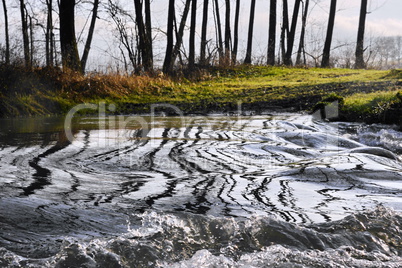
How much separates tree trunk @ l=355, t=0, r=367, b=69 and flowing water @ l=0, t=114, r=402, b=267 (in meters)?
21.8

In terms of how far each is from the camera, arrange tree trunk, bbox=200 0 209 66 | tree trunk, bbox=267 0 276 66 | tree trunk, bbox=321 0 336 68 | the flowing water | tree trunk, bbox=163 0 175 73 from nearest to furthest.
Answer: the flowing water < tree trunk, bbox=163 0 175 73 < tree trunk, bbox=200 0 209 66 < tree trunk, bbox=267 0 276 66 < tree trunk, bbox=321 0 336 68

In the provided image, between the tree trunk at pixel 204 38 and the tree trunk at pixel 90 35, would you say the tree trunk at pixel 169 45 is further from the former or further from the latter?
the tree trunk at pixel 90 35

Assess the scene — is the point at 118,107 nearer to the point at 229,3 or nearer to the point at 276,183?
the point at 276,183

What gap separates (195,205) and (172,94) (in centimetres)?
1053

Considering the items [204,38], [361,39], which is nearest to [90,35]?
[204,38]

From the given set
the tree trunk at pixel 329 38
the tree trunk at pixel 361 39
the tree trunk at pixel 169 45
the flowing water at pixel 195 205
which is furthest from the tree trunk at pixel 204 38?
the flowing water at pixel 195 205

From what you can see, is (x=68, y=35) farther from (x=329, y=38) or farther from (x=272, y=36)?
(x=329, y=38)

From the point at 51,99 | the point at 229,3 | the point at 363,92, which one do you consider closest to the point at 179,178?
the point at 51,99

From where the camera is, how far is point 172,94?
13.5 m

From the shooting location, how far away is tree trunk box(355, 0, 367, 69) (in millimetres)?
25891

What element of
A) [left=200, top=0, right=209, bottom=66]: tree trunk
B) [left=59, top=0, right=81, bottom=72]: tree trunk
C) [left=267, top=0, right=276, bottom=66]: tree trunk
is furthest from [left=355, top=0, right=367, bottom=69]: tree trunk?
[left=59, top=0, right=81, bottom=72]: tree trunk

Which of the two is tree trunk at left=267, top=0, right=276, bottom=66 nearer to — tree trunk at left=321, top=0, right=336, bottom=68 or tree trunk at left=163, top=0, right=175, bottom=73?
tree trunk at left=321, top=0, right=336, bottom=68

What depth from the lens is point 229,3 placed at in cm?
2684

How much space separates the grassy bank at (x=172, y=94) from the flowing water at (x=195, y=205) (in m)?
4.14
